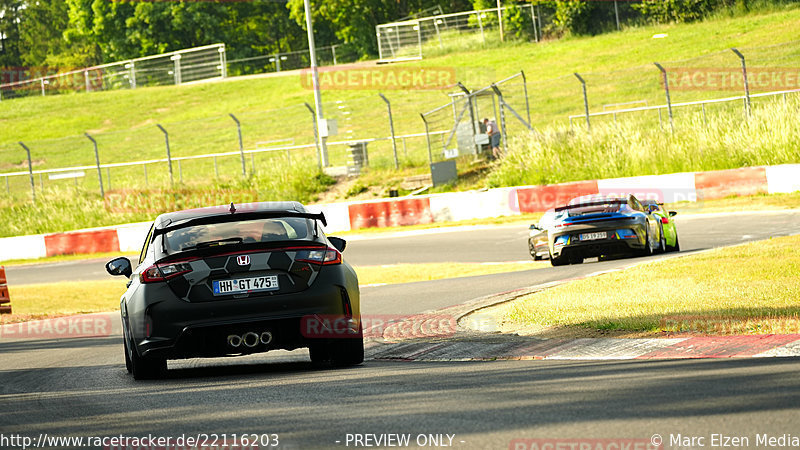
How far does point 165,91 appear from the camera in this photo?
6781 cm

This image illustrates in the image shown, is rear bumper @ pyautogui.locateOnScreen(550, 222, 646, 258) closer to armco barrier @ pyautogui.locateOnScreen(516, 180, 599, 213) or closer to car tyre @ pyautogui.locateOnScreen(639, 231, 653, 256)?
car tyre @ pyautogui.locateOnScreen(639, 231, 653, 256)

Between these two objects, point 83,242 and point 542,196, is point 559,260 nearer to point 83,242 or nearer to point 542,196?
point 542,196

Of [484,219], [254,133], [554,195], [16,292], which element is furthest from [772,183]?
[254,133]

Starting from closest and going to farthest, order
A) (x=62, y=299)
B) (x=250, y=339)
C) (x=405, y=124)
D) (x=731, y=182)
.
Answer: (x=250, y=339) → (x=62, y=299) → (x=731, y=182) → (x=405, y=124)

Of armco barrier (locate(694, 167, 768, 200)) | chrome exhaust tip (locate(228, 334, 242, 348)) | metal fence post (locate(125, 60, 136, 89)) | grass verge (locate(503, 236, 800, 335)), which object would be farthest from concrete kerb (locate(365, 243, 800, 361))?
metal fence post (locate(125, 60, 136, 89))

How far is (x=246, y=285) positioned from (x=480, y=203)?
19.3 metres

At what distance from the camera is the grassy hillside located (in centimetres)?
2945

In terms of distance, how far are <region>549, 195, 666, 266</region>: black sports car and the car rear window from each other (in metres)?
8.82

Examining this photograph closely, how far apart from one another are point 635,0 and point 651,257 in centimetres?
4360

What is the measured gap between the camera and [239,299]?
9.13 m

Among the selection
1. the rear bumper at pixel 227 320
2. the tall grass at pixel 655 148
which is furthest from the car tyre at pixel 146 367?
the tall grass at pixel 655 148

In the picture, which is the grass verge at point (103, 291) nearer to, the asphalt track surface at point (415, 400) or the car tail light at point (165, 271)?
the asphalt track surface at point (415, 400)

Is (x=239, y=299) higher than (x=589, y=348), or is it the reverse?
(x=239, y=299)

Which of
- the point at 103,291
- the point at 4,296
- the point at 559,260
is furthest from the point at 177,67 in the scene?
the point at 559,260
